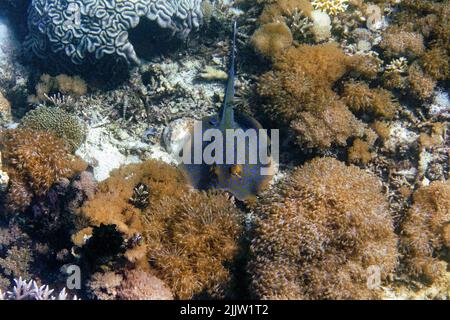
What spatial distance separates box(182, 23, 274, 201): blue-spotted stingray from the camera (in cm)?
555

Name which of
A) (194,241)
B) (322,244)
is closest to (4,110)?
(194,241)

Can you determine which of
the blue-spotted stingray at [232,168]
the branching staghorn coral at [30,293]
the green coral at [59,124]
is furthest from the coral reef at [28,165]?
the blue-spotted stingray at [232,168]

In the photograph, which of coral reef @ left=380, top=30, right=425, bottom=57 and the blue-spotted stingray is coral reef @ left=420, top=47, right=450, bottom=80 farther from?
the blue-spotted stingray

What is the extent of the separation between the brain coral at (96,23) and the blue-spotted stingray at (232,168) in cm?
259

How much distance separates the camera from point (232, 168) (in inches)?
210

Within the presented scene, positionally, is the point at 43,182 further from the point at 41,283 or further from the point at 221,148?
the point at 221,148

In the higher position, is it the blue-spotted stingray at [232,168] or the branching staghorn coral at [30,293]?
the blue-spotted stingray at [232,168]

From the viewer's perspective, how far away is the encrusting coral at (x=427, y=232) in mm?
4867

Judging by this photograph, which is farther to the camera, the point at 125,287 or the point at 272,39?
the point at 272,39

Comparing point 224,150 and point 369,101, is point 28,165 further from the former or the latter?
point 369,101

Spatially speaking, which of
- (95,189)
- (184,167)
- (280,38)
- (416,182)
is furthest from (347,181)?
(95,189)

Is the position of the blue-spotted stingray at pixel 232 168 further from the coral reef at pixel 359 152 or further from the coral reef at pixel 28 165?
the coral reef at pixel 28 165

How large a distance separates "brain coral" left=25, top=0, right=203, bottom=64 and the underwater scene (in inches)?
1.1

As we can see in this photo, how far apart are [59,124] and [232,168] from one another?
3437 mm
